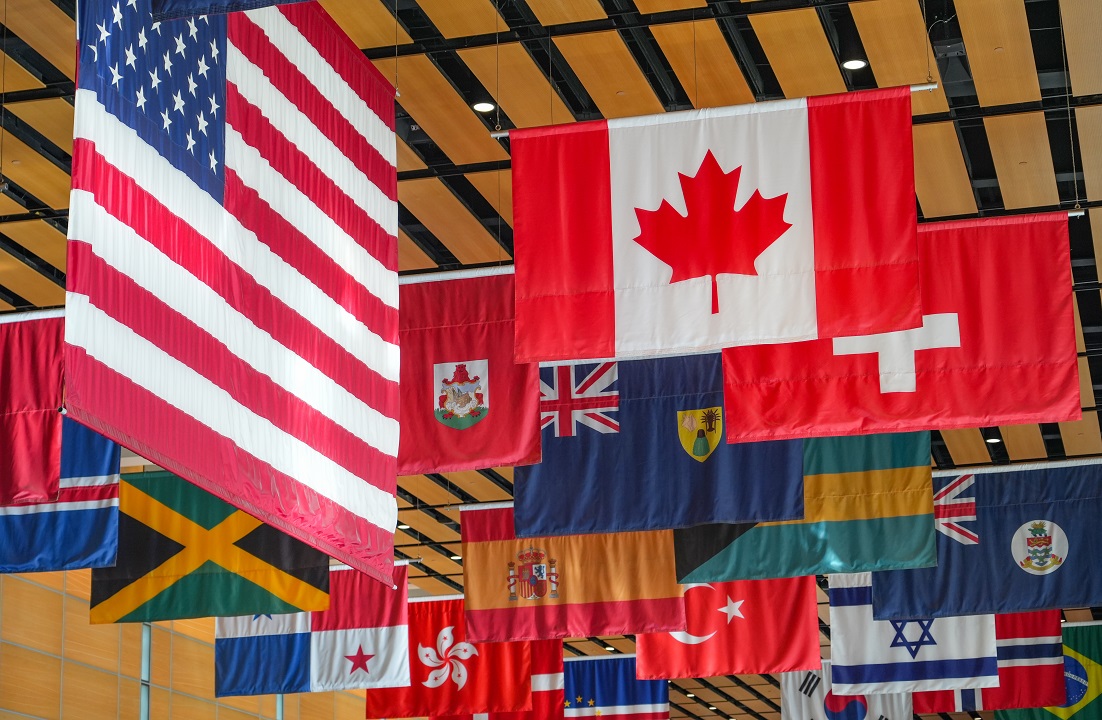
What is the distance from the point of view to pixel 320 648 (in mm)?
22094

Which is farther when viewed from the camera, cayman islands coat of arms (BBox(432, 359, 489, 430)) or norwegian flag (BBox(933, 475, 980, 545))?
norwegian flag (BBox(933, 475, 980, 545))

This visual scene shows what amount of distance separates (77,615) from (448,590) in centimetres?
950

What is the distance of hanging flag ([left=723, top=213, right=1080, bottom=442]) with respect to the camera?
1303 cm

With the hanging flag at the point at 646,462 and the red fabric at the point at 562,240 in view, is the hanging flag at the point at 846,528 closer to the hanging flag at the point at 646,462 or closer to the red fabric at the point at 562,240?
the hanging flag at the point at 646,462

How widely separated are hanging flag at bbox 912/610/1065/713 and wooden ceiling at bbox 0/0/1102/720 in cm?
926

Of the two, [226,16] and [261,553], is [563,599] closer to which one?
[261,553]

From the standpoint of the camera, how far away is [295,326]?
1020cm

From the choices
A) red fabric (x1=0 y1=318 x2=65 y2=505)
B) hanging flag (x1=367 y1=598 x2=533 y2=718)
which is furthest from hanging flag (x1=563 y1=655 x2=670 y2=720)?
red fabric (x1=0 y1=318 x2=65 y2=505)

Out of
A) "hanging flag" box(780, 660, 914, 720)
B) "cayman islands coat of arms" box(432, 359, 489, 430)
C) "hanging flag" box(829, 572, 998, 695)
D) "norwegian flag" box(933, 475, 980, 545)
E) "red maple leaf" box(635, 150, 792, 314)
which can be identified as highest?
"red maple leaf" box(635, 150, 792, 314)

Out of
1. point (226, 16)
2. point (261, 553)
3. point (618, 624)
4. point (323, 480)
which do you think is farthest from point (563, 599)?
point (226, 16)

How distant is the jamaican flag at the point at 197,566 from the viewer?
17.9m

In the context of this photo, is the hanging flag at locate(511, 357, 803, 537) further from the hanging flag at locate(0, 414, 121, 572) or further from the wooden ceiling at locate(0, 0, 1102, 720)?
the hanging flag at locate(0, 414, 121, 572)

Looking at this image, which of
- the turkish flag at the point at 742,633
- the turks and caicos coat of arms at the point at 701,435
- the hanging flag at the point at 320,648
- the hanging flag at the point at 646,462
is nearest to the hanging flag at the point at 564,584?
the turkish flag at the point at 742,633

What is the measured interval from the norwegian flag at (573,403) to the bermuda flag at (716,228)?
490cm
